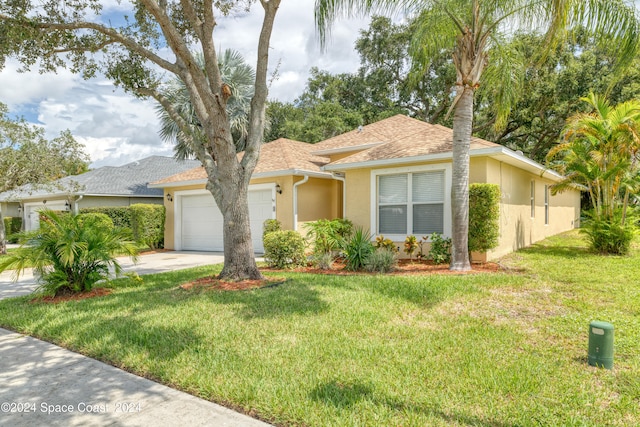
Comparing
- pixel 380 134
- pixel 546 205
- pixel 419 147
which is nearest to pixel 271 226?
pixel 419 147

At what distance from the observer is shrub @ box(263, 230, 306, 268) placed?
10.4 m

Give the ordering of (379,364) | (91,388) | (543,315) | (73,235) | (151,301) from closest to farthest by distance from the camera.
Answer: (91,388) → (379,364) → (543,315) → (151,301) → (73,235)

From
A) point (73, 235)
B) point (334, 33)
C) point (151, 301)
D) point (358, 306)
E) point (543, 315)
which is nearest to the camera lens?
point (543, 315)

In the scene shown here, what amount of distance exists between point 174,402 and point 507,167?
36.3ft

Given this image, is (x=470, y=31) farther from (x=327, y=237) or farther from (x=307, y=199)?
(x=307, y=199)

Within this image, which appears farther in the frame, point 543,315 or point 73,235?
point 73,235

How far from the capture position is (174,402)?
3.32 meters

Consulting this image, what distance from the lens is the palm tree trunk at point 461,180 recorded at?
8.70 metres

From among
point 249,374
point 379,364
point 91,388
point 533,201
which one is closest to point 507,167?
point 533,201

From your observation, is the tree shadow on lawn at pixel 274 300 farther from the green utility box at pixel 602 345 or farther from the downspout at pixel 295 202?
the downspout at pixel 295 202

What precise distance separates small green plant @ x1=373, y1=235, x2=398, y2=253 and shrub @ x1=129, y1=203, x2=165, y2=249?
10549 millimetres

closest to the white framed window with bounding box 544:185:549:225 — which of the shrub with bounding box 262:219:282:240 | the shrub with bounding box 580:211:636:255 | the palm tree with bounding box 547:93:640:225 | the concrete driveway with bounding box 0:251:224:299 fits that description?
the palm tree with bounding box 547:93:640:225

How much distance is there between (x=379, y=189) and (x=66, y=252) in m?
7.97

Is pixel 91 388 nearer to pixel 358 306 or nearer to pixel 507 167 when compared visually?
pixel 358 306
